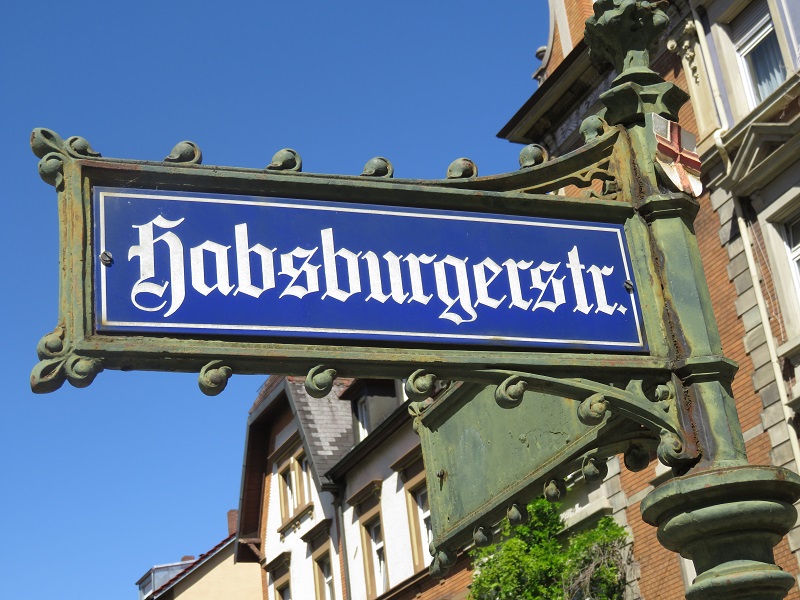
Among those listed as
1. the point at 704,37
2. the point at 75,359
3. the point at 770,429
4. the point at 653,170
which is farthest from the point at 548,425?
the point at 704,37

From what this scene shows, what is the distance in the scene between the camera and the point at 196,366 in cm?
334

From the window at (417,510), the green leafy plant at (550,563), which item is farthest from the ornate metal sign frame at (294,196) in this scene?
the window at (417,510)

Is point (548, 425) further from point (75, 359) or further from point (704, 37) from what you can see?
point (704, 37)

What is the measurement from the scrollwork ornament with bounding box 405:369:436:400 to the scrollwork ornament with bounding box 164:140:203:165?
0.95m

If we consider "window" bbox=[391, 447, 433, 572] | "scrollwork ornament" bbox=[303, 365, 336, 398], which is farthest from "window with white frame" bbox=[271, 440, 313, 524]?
"scrollwork ornament" bbox=[303, 365, 336, 398]

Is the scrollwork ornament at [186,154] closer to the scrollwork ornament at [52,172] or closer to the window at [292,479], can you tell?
the scrollwork ornament at [52,172]

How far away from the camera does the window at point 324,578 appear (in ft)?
92.8

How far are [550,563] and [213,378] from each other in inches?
545

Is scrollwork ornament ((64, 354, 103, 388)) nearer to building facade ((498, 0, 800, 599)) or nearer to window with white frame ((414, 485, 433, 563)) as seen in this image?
building facade ((498, 0, 800, 599))

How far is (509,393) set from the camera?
3.64 meters

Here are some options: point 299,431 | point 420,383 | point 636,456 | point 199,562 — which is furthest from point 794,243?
point 199,562

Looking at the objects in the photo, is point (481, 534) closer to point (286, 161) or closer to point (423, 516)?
point (286, 161)

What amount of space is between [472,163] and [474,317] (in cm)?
64

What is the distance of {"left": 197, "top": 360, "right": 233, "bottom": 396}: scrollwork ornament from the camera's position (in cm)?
329
